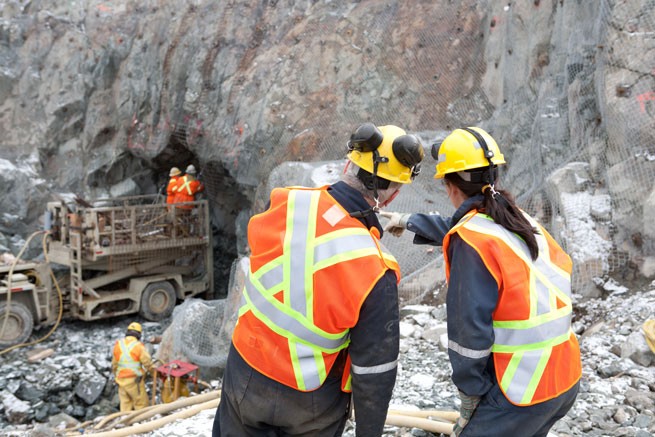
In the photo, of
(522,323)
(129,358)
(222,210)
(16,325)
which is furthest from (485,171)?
(222,210)

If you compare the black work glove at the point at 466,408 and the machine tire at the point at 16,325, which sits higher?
the black work glove at the point at 466,408

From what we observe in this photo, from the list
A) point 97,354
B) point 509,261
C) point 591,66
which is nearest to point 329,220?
point 509,261

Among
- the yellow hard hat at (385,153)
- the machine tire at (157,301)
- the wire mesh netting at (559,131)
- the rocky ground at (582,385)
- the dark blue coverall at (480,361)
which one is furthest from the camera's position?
the machine tire at (157,301)

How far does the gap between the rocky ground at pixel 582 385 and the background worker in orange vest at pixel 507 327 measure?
134 cm

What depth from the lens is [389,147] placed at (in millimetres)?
2020

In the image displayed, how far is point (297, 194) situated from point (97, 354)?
28.1 feet

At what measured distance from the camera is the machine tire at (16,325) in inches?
365

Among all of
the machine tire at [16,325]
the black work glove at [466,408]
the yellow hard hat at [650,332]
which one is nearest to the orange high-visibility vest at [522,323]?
the black work glove at [466,408]

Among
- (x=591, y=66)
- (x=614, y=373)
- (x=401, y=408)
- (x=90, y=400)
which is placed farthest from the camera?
(x=90, y=400)

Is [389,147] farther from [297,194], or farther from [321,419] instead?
[321,419]

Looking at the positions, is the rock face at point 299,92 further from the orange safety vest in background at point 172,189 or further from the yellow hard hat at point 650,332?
the orange safety vest in background at point 172,189

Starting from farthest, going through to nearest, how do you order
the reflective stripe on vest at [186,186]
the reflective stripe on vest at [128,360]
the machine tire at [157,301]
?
the reflective stripe on vest at [186,186], the machine tire at [157,301], the reflective stripe on vest at [128,360]

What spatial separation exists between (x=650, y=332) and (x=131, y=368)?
5.61m

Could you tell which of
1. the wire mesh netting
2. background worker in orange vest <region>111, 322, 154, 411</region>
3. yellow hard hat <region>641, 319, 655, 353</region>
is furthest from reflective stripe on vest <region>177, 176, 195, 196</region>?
yellow hard hat <region>641, 319, 655, 353</region>
